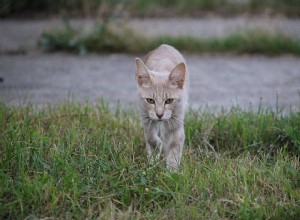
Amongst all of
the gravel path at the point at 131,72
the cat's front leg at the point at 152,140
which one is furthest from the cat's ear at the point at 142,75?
the gravel path at the point at 131,72

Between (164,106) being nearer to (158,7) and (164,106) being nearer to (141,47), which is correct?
(141,47)

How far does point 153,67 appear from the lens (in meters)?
5.04

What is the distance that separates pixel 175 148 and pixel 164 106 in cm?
36

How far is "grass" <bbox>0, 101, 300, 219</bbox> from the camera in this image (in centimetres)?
374

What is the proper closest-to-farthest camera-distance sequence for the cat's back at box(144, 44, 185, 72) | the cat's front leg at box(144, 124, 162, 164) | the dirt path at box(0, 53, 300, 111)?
the cat's front leg at box(144, 124, 162, 164)
the cat's back at box(144, 44, 185, 72)
the dirt path at box(0, 53, 300, 111)

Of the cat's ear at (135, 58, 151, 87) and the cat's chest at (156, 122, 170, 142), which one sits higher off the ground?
the cat's ear at (135, 58, 151, 87)

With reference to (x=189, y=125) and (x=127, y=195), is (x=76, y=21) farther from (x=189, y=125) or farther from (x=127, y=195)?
(x=127, y=195)

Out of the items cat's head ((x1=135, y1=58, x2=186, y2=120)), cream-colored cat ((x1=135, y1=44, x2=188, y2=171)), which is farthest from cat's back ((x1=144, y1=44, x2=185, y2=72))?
cat's head ((x1=135, y1=58, x2=186, y2=120))

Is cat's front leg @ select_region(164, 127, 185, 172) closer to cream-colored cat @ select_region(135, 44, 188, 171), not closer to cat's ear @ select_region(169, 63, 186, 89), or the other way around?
cream-colored cat @ select_region(135, 44, 188, 171)

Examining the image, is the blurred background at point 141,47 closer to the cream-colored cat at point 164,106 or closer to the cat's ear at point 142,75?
the cream-colored cat at point 164,106

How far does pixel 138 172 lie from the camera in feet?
13.6

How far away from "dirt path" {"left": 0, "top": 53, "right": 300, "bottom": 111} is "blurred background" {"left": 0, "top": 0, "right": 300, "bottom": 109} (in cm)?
1

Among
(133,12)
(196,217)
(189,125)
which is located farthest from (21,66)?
(196,217)

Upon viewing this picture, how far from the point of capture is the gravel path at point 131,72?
22.3 feet
